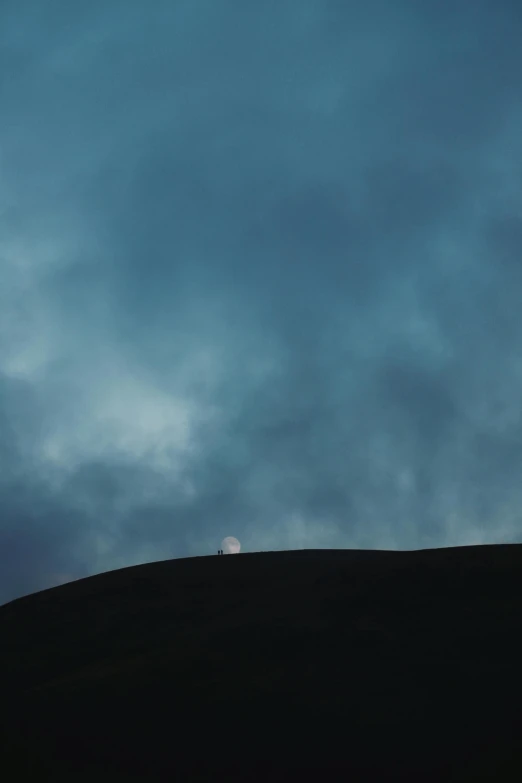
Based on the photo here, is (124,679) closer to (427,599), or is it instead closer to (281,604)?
(281,604)

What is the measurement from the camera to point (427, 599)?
1662cm

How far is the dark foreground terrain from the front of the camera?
1172 cm

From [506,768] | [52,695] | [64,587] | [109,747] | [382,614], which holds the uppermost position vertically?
[64,587]

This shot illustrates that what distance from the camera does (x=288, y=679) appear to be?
538 inches

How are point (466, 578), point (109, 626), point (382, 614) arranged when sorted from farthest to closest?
point (109, 626), point (466, 578), point (382, 614)

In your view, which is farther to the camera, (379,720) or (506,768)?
(379,720)

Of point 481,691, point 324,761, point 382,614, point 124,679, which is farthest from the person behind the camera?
point 382,614

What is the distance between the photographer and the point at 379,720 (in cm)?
1222

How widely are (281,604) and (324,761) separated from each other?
6398mm

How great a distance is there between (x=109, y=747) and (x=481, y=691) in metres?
7.16

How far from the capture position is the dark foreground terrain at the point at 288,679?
38.4ft

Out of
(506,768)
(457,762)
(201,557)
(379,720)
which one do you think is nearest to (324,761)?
(379,720)

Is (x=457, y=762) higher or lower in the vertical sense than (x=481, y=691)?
lower

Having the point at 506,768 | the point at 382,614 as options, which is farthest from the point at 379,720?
the point at 382,614
